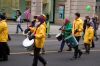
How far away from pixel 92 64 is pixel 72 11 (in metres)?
23.5

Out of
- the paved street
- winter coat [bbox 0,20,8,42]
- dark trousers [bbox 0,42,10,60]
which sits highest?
winter coat [bbox 0,20,8,42]

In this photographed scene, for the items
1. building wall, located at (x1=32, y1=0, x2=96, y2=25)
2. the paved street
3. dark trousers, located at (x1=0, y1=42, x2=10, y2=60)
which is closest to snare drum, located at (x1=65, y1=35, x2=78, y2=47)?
the paved street

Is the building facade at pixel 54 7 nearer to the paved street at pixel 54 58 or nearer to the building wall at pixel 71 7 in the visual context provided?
the building wall at pixel 71 7

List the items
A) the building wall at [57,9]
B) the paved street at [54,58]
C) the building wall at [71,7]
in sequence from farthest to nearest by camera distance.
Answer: the building wall at [57,9]
the building wall at [71,7]
the paved street at [54,58]

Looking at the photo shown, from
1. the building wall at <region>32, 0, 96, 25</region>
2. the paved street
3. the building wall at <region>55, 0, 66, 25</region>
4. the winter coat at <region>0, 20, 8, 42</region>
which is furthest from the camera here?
the building wall at <region>55, 0, 66, 25</region>

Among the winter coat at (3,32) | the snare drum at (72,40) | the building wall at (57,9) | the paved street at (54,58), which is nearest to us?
the paved street at (54,58)

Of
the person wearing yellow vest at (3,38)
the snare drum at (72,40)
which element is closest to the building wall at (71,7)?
the snare drum at (72,40)

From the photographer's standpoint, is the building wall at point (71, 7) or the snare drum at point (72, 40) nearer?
the snare drum at point (72, 40)

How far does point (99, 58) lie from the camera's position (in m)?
17.9

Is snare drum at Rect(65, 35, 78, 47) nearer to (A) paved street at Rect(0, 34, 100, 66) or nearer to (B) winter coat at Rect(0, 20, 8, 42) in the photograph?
(A) paved street at Rect(0, 34, 100, 66)

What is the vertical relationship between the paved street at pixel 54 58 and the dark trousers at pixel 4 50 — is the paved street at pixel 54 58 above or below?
below

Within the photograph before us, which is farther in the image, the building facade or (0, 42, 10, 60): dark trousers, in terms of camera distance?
the building facade

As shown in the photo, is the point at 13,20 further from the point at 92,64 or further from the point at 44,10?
the point at 92,64

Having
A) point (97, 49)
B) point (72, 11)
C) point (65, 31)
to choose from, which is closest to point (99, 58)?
point (65, 31)
